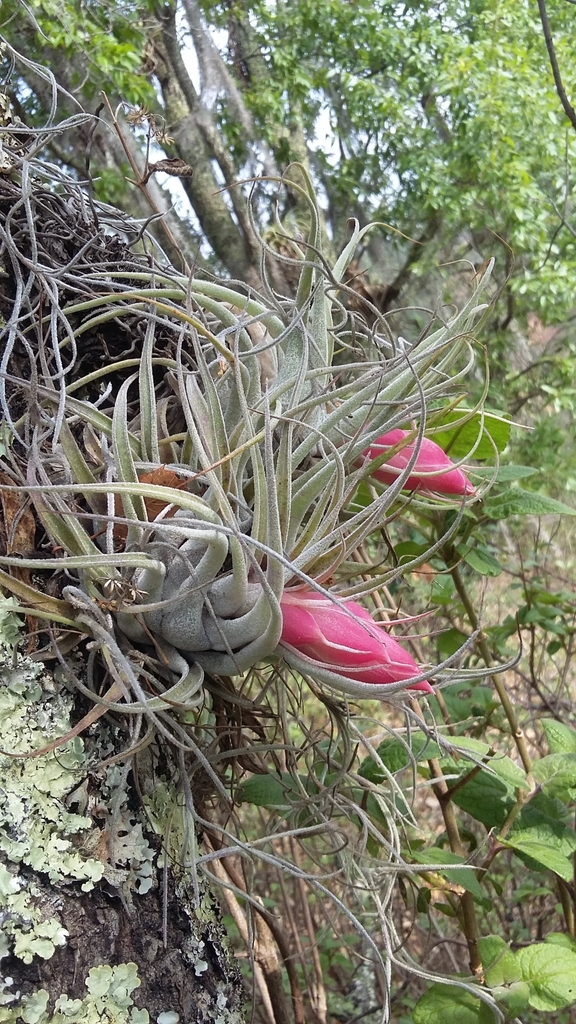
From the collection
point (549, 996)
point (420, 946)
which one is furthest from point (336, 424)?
point (420, 946)

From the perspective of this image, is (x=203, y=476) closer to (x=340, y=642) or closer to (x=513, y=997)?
(x=340, y=642)

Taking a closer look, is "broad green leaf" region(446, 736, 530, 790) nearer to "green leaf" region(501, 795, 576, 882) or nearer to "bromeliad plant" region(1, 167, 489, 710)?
"green leaf" region(501, 795, 576, 882)

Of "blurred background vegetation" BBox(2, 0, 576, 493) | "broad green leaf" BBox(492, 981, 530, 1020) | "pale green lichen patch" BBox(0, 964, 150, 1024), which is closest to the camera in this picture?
"pale green lichen patch" BBox(0, 964, 150, 1024)

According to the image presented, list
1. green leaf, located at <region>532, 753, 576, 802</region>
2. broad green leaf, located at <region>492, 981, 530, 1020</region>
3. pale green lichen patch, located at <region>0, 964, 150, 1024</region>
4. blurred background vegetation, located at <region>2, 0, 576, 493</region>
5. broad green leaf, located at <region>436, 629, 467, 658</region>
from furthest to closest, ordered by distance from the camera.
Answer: blurred background vegetation, located at <region>2, 0, 576, 493</region>, broad green leaf, located at <region>436, 629, 467, 658</region>, green leaf, located at <region>532, 753, 576, 802</region>, broad green leaf, located at <region>492, 981, 530, 1020</region>, pale green lichen patch, located at <region>0, 964, 150, 1024</region>

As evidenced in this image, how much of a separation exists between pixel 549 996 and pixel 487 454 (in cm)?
43

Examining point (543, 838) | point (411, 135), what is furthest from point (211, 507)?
point (411, 135)

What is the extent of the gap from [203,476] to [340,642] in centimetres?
13

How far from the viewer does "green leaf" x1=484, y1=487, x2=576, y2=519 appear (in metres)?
0.71

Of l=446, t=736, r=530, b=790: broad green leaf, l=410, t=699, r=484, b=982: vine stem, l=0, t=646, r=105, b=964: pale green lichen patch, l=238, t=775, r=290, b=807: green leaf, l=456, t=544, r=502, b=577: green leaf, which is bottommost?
l=410, t=699, r=484, b=982: vine stem

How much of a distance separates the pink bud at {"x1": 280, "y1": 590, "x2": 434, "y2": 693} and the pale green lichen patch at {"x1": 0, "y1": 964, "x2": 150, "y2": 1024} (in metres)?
0.20

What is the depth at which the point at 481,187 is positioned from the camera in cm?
280

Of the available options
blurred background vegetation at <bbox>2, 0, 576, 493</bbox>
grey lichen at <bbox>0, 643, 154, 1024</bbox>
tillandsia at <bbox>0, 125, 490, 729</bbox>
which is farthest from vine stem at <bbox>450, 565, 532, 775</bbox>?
blurred background vegetation at <bbox>2, 0, 576, 493</bbox>

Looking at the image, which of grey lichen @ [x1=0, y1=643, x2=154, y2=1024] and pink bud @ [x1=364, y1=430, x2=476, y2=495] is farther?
pink bud @ [x1=364, y1=430, x2=476, y2=495]

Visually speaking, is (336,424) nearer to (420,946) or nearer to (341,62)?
(420,946)
